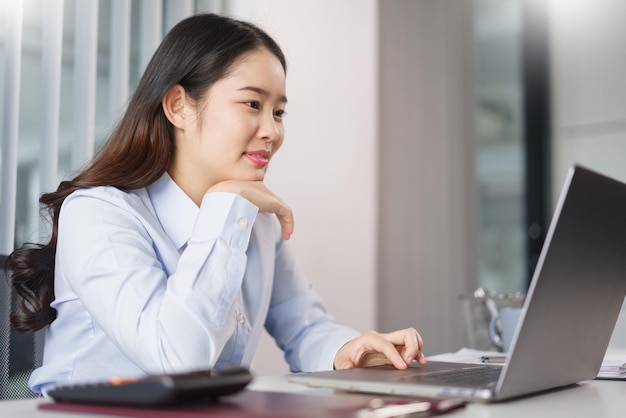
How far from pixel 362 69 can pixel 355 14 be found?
0.68 ft

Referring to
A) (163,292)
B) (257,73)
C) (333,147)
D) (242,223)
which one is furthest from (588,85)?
(163,292)

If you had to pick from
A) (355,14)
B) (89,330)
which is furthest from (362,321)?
(89,330)

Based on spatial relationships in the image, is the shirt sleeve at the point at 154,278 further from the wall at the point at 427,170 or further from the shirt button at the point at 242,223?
the wall at the point at 427,170

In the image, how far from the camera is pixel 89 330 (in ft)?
4.19

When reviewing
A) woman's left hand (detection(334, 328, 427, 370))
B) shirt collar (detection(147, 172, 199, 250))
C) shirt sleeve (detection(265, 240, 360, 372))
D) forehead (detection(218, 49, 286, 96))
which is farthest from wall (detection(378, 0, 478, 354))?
woman's left hand (detection(334, 328, 427, 370))

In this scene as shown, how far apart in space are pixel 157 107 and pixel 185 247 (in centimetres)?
29

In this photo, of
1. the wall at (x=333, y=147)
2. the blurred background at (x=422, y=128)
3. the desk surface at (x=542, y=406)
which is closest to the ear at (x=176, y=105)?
the blurred background at (x=422, y=128)

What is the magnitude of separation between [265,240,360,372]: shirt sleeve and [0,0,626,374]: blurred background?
0.71 metres

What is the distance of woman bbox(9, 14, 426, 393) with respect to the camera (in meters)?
1.09

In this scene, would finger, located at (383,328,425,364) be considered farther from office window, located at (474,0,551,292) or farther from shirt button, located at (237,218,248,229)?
office window, located at (474,0,551,292)

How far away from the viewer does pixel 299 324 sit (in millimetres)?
1537

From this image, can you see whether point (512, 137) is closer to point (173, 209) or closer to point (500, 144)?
point (500, 144)

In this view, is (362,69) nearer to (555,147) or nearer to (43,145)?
(555,147)

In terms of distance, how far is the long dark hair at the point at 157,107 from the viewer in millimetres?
1377
